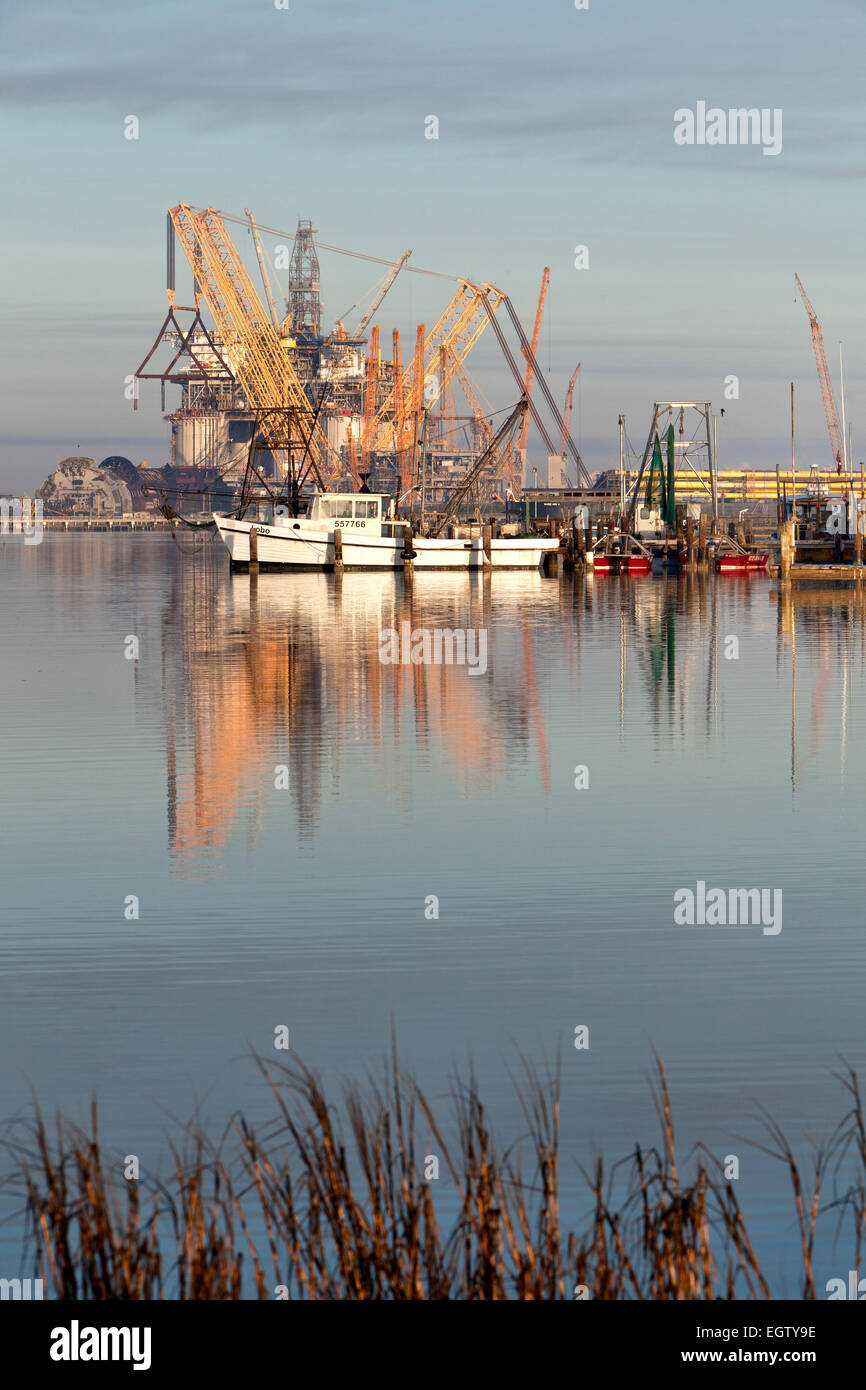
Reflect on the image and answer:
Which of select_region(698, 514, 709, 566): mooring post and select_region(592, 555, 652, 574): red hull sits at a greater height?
select_region(698, 514, 709, 566): mooring post

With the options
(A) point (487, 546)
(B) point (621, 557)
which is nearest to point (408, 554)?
(A) point (487, 546)

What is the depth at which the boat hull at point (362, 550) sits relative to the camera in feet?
282

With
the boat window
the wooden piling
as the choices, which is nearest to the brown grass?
the boat window

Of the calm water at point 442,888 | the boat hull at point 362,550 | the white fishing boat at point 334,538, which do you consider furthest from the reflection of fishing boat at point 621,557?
the calm water at point 442,888

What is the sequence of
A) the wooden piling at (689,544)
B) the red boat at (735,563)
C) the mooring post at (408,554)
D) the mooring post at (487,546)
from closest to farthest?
the mooring post at (408,554)
the red boat at (735,563)
the mooring post at (487,546)
the wooden piling at (689,544)

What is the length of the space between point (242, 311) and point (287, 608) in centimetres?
7060

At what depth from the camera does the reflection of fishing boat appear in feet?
297

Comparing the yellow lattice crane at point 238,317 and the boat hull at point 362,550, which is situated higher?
the yellow lattice crane at point 238,317

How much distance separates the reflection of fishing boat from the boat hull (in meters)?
2.64

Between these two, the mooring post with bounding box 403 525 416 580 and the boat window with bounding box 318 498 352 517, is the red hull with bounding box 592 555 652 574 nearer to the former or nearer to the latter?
the mooring post with bounding box 403 525 416 580

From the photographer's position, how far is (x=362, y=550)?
86438 mm

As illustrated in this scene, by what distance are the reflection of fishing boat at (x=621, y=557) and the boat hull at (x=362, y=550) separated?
2636 mm

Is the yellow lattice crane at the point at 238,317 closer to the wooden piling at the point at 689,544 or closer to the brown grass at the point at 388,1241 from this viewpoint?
the wooden piling at the point at 689,544

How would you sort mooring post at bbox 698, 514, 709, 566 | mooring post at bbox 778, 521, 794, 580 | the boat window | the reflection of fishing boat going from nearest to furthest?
1. mooring post at bbox 778, 521, 794, 580
2. the boat window
3. the reflection of fishing boat
4. mooring post at bbox 698, 514, 709, 566
